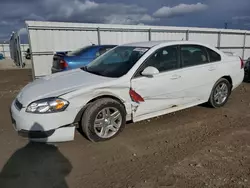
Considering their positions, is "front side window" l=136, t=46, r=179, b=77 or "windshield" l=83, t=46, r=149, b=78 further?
"front side window" l=136, t=46, r=179, b=77

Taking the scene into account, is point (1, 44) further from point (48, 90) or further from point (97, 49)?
point (48, 90)

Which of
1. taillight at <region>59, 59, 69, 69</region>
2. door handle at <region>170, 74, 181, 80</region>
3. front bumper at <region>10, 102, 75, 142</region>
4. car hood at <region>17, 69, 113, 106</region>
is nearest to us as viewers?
front bumper at <region>10, 102, 75, 142</region>

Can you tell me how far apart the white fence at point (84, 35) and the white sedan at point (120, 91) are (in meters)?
6.68

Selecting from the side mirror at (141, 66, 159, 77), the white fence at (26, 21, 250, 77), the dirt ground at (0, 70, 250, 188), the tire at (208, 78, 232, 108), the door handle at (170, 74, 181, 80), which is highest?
the white fence at (26, 21, 250, 77)

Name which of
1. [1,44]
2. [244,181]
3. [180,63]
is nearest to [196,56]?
[180,63]

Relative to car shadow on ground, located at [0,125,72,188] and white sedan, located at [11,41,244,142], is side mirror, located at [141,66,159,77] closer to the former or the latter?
white sedan, located at [11,41,244,142]

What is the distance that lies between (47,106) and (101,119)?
0.85 metres

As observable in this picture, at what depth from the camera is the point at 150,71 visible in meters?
3.69

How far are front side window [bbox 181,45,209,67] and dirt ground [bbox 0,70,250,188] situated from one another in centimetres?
120

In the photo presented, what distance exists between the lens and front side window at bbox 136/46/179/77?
400 cm

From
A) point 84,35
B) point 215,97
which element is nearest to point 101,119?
point 215,97

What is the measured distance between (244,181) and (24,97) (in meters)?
3.20

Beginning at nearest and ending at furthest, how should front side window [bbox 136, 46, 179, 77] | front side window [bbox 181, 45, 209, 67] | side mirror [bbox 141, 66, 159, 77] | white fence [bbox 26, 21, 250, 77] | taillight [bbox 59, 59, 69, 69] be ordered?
side mirror [bbox 141, 66, 159, 77], front side window [bbox 136, 46, 179, 77], front side window [bbox 181, 45, 209, 67], taillight [bbox 59, 59, 69, 69], white fence [bbox 26, 21, 250, 77]

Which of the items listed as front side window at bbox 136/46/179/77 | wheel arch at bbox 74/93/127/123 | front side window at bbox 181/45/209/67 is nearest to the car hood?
wheel arch at bbox 74/93/127/123
